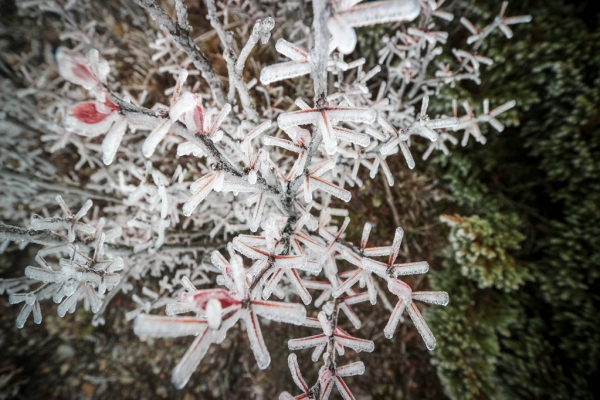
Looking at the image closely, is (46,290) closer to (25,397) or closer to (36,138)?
(36,138)

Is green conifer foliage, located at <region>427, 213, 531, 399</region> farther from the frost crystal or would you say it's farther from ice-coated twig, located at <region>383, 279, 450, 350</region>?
ice-coated twig, located at <region>383, 279, 450, 350</region>

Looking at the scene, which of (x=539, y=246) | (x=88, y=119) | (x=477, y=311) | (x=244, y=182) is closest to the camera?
(x=88, y=119)

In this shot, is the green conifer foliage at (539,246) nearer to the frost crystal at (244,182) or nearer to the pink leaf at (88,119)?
the frost crystal at (244,182)

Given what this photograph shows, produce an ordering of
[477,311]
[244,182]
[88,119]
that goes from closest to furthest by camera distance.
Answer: [88,119] → [244,182] → [477,311]

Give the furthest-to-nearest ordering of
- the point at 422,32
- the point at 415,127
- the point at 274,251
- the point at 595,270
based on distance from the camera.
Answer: the point at 595,270
the point at 422,32
the point at 415,127
the point at 274,251

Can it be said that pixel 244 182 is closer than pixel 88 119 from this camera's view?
A: No

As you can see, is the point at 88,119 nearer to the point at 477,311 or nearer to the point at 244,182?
the point at 244,182

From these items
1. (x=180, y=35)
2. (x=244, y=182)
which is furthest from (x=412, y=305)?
(x=180, y=35)

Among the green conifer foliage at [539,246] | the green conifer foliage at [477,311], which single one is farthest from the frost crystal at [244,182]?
the green conifer foliage at [477,311]

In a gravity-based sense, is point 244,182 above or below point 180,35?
below

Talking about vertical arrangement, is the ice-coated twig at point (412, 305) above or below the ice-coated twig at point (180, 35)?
below

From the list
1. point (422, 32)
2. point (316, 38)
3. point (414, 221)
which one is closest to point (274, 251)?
point (316, 38)
